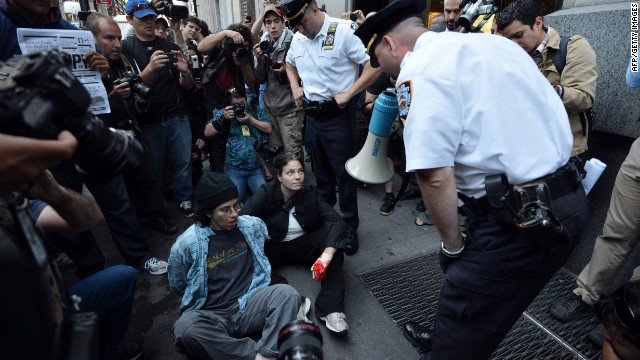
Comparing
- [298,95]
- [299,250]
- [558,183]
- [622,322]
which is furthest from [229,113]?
[622,322]

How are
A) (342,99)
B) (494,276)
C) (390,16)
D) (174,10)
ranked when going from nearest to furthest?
(494,276) < (390,16) < (342,99) < (174,10)

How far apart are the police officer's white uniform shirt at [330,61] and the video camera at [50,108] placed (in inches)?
95.5

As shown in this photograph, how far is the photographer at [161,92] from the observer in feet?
11.3

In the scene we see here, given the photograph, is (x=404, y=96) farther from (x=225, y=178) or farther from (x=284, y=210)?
(x=284, y=210)

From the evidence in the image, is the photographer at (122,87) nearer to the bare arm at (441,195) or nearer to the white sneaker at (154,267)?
the white sneaker at (154,267)

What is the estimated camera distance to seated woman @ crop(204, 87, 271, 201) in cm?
399

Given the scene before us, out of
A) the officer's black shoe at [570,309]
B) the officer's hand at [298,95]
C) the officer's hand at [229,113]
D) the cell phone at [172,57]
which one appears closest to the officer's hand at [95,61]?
the cell phone at [172,57]

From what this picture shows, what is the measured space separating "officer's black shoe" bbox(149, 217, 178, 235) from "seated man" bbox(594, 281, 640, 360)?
142 inches

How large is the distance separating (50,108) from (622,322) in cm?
206

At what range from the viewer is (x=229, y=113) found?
3941 millimetres

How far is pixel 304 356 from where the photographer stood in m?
1.07

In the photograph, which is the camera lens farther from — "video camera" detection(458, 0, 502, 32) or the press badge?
"video camera" detection(458, 0, 502, 32)

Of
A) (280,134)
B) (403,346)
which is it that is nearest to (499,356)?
(403,346)

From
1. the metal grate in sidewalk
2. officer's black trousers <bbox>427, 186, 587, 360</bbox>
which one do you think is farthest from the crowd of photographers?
officer's black trousers <bbox>427, 186, 587, 360</bbox>
